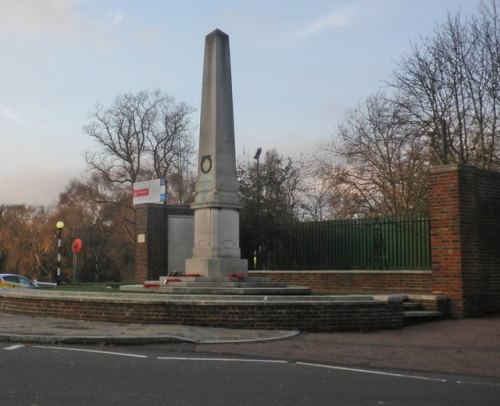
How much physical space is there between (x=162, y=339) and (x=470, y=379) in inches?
219

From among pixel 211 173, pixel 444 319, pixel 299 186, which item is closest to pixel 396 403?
pixel 444 319

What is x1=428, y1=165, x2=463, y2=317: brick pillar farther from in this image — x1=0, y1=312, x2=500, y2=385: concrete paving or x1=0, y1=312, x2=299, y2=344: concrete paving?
x1=0, y1=312, x2=299, y2=344: concrete paving

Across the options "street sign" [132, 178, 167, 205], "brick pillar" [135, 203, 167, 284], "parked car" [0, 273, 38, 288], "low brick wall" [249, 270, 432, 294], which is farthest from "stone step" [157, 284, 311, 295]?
"parked car" [0, 273, 38, 288]

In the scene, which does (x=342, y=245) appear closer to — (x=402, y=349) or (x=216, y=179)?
(x=216, y=179)

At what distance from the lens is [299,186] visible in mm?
45125

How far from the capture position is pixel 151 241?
79.3 feet

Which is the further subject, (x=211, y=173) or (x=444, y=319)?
(x=211, y=173)

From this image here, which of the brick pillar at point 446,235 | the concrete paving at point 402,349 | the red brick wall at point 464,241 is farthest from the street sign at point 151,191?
the concrete paving at point 402,349

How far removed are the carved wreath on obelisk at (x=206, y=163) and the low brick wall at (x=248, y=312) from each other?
4.83m

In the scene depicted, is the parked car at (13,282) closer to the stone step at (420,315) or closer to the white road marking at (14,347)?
the white road marking at (14,347)

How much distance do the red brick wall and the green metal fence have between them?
6.78 ft

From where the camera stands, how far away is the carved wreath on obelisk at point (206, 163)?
1769 cm

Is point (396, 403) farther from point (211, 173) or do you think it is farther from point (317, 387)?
point (211, 173)

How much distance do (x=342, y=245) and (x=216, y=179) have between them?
5602 mm
